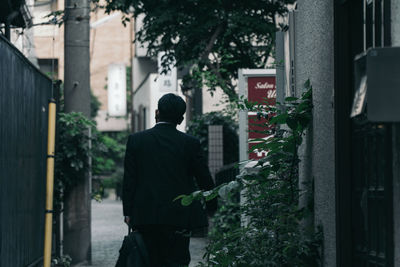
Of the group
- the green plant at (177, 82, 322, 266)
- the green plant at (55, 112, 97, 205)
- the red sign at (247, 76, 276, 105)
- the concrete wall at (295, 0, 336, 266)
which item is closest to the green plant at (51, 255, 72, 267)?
the green plant at (55, 112, 97, 205)

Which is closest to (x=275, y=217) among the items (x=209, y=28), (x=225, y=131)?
(x=209, y=28)

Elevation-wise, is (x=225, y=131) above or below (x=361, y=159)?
above

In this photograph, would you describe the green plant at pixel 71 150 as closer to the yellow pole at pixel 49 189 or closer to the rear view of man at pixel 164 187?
the yellow pole at pixel 49 189

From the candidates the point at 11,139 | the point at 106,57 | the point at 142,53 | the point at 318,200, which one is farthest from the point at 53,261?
the point at 106,57

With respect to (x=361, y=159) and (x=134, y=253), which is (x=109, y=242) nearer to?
(x=134, y=253)

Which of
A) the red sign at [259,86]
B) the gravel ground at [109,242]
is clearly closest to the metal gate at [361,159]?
the gravel ground at [109,242]

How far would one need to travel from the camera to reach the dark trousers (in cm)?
548

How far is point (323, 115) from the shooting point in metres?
6.02

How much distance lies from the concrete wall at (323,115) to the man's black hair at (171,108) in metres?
1.11

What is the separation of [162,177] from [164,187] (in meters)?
0.07

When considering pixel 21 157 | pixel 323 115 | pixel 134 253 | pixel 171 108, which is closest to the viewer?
pixel 134 253

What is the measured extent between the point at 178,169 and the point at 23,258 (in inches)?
116

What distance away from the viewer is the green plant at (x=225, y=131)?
15078 millimetres

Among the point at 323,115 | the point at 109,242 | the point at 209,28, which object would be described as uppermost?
the point at 209,28
